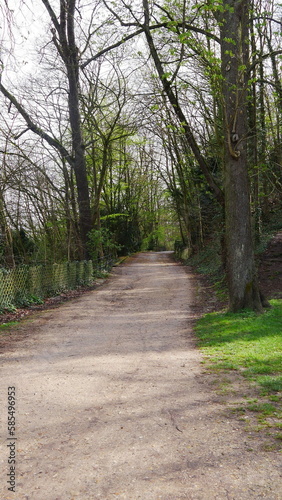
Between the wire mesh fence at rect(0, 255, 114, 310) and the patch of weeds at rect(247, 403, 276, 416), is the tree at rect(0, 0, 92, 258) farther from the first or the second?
the patch of weeds at rect(247, 403, 276, 416)

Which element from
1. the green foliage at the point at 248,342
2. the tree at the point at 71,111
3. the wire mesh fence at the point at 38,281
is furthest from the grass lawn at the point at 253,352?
the tree at the point at 71,111

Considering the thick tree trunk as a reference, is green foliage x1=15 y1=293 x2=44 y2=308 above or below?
below

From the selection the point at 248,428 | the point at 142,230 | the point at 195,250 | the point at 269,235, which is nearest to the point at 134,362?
the point at 248,428

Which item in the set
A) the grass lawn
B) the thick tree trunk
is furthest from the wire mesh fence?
the thick tree trunk

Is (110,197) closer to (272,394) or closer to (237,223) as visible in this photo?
(237,223)

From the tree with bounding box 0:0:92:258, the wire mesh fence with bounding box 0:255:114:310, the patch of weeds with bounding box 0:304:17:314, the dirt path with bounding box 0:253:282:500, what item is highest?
the tree with bounding box 0:0:92:258

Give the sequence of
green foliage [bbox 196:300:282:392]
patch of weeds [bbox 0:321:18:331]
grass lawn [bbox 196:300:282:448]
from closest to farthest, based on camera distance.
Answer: grass lawn [bbox 196:300:282:448] → green foliage [bbox 196:300:282:392] → patch of weeds [bbox 0:321:18:331]

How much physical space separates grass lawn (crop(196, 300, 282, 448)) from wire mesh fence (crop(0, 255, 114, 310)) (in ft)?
17.9

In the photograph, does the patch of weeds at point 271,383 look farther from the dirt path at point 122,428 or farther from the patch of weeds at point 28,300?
the patch of weeds at point 28,300

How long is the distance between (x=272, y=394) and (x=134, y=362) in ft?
7.82

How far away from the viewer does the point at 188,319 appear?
10.5 m

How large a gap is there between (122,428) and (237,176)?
24.1 ft

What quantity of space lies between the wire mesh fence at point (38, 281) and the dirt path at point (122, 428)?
378 cm

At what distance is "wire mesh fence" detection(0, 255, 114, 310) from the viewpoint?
11891 millimetres
